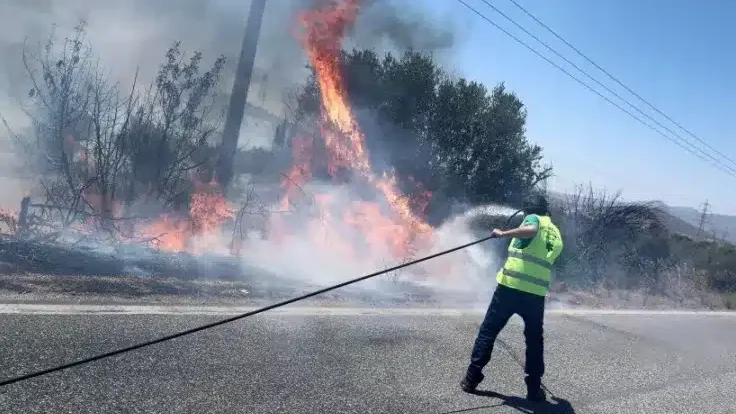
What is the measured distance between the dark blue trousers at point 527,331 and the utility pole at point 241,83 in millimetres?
10192

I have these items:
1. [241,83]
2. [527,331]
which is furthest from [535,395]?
[241,83]

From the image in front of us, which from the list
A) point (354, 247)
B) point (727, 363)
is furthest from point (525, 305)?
point (354, 247)

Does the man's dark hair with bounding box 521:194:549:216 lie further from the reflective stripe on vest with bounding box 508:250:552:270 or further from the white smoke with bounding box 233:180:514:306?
the white smoke with bounding box 233:180:514:306

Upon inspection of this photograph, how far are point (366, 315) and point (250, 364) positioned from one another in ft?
8.81

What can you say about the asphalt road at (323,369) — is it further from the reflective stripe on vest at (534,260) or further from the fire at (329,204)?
the fire at (329,204)

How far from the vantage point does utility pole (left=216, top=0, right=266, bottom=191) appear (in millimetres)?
14000

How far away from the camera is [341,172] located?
1428 cm

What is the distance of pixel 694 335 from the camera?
364 inches

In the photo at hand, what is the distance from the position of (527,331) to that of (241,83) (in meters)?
11.6

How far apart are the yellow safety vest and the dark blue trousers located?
7 centimetres

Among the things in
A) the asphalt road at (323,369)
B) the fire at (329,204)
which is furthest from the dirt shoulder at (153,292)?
the fire at (329,204)

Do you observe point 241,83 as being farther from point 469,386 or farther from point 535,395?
point 535,395

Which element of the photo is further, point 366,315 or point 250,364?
point 366,315

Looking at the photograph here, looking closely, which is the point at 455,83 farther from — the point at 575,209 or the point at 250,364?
the point at 250,364
